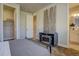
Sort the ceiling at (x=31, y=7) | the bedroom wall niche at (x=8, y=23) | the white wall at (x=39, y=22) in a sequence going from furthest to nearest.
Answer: the white wall at (x=39, y=22) → the bedroom wall niche at (x=8, y=23) → the ceiling at (x=31, y=7)

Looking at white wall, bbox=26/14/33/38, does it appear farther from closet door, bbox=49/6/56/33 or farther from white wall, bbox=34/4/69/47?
closet door, bbox=49/6/56/33

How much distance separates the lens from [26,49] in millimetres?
2912

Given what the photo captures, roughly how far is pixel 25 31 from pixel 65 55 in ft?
3.61

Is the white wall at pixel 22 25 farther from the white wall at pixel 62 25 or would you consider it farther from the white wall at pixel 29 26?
the white wall at pixel 62 25

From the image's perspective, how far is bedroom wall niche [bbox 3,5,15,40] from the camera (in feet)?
9.66

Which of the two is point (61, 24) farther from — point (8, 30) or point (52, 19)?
point (8, 30)

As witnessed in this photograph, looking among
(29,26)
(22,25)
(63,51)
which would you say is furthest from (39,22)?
(63,51)

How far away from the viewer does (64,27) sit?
306cm

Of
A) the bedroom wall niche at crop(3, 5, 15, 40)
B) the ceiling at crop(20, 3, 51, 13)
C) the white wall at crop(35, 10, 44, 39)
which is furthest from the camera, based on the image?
the white wall at crop(35, 10, 44, 39)

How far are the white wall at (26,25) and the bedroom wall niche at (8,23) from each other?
9.0 inches

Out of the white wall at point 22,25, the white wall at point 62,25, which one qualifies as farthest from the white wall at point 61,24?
the white wall at point 22,25

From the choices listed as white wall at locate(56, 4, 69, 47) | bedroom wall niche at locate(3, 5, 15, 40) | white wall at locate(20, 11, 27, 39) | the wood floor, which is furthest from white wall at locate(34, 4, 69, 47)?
bedroom wall niche at locate(3, 5, 15, 40)

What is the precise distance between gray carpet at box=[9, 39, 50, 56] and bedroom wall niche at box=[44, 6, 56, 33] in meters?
0.47

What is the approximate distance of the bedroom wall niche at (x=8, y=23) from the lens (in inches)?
116
